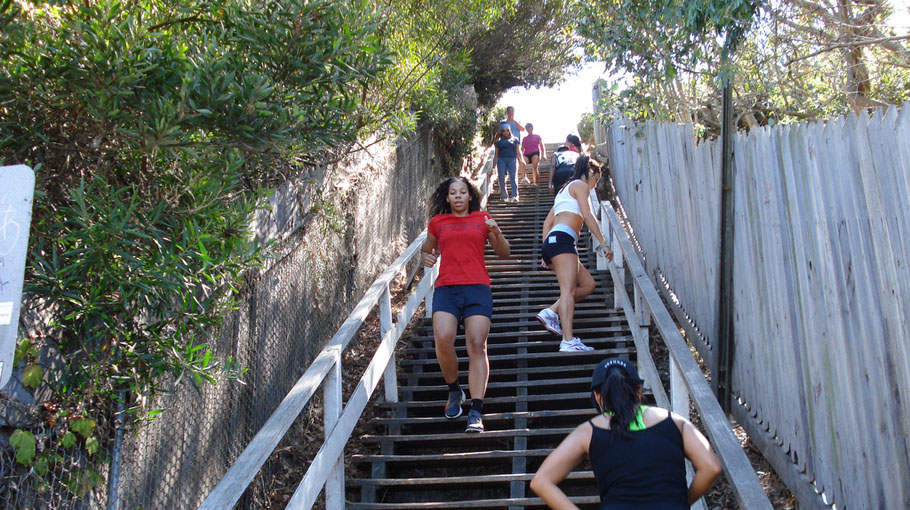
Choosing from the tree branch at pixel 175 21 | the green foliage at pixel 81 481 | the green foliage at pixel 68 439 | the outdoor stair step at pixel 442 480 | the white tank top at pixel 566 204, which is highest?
the tree branch at pixel 175 21

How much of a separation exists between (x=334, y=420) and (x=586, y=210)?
3.14m

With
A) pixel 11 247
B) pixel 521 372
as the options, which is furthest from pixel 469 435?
pixel 11 247

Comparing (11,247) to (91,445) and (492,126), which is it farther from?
→ (492,126)

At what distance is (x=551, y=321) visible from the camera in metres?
7.09

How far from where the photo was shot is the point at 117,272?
3311mm

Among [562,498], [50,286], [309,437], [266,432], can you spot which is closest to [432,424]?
[309,437]

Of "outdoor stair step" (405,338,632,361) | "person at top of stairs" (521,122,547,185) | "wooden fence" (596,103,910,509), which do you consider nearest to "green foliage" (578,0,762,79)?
"wooden fence" (596,103,910,509)

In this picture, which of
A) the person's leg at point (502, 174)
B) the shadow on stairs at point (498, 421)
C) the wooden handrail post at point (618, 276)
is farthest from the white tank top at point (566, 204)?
the person's leg at point (502, 174)

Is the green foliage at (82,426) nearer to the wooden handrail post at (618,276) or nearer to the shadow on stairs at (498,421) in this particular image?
the shadow on stairs at (498,421)

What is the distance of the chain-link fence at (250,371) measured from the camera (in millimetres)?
3588

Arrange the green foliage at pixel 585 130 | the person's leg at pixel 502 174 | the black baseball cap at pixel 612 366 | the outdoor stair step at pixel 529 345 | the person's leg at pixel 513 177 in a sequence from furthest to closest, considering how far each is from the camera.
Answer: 1. the green foliage at pixel 585 130
2. the person's leg at pixel 502 174
3. the person's leg at pixel 513 177
4. the outdoor stair step at pixel 529 345
5. the black baseball cap at pixel 612 366

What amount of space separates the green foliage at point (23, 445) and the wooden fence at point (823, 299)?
3.16 m

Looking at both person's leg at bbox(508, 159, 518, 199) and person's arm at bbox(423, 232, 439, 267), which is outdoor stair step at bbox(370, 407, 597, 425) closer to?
person's arm at bbox(423, 232, 439, 267)

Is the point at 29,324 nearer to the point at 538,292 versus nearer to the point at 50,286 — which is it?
the point at 50,286
